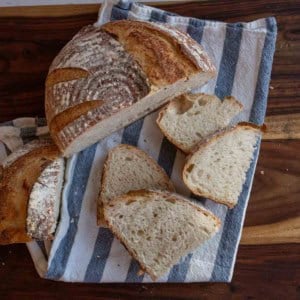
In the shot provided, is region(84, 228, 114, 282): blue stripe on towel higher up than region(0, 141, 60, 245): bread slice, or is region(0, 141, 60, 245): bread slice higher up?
region(0, 141, 60, 245): bread slice

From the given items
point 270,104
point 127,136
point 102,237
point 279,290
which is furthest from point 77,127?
point 279,290

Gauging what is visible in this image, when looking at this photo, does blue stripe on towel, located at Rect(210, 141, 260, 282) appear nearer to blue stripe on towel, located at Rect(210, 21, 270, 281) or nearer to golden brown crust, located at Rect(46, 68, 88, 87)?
blue stripe on towel, located at Rect(210, 21, 270, 281)

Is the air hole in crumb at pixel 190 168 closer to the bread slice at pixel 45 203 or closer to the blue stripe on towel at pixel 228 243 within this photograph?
the blue stripe on towel at pixel 228 243

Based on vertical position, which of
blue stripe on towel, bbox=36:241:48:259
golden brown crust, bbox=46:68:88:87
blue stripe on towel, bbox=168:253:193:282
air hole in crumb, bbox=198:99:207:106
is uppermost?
golden brown crust, bbox=46:68:88:87

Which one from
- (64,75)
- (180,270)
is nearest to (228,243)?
(180,270)

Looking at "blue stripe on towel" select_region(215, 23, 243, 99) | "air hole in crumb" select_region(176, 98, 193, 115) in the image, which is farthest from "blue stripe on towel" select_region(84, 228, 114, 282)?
"blue stripe on towel" select_region(215, 23, 243, 99)

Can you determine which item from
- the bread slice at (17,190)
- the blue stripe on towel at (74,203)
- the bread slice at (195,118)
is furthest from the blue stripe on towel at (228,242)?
the bread slice at (17,190)

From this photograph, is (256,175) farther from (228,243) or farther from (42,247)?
(42,247)
